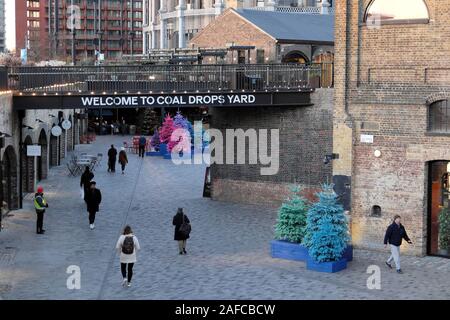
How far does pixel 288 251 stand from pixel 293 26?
29837mm

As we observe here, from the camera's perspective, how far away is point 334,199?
20219 millimetres

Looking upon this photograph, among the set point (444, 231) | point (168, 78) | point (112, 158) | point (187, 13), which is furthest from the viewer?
point (187, 13)

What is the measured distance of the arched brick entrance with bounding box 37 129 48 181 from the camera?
126 ft

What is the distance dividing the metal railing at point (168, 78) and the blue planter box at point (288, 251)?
8.39m

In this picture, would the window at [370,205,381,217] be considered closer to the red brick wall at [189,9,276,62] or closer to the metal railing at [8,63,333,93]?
the metal railing at [8,63,333,93]

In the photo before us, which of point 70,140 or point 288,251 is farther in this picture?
point 70,140

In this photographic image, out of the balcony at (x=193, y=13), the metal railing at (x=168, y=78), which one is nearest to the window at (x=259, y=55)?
the metal railing at (x=168, y=78)

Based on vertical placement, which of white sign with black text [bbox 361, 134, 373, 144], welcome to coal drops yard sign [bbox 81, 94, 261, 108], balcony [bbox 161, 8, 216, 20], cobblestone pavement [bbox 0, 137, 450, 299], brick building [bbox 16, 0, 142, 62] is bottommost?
cobblestone pavement [bbox 0, 137, 450, 299]

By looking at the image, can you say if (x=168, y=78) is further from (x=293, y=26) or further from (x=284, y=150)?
(x=293, y=26)

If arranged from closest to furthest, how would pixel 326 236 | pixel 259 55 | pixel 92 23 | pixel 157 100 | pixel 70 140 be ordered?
pixel 326 236 → pixel 157 100 → pixel 259 55 → pixel 70 140 → pixel 92 23

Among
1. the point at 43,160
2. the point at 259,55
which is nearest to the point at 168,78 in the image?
the point at 43,160

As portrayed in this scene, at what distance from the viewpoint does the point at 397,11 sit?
22.4 metres

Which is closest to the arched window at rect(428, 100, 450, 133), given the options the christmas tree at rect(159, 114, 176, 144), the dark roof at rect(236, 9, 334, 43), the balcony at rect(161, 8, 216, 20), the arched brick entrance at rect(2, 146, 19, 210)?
the arched brick entrance at rect(2, 146, 19, 210)

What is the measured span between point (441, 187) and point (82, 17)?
129m
